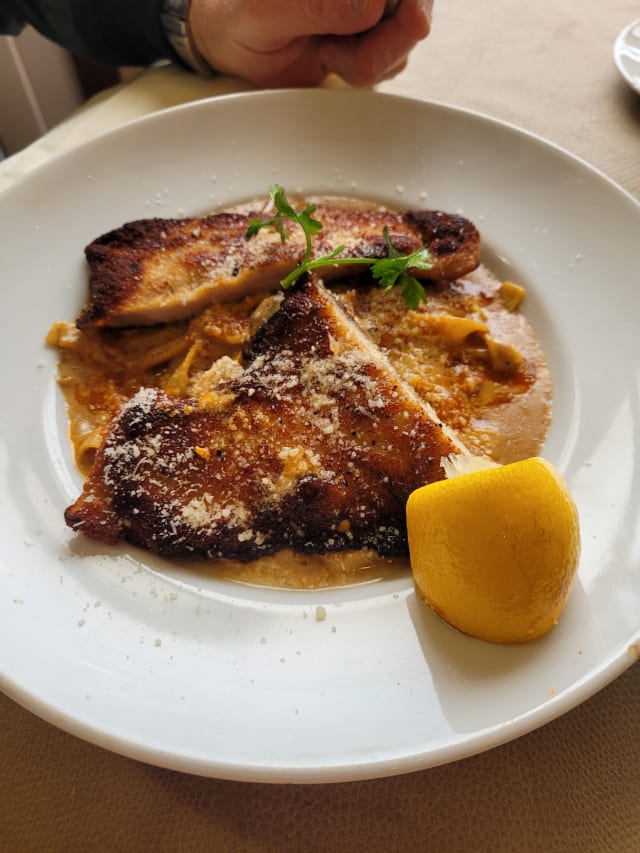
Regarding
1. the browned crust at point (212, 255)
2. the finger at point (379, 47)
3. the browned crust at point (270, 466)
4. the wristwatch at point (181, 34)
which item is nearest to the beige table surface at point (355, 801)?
the browned crust at point (270, 466)

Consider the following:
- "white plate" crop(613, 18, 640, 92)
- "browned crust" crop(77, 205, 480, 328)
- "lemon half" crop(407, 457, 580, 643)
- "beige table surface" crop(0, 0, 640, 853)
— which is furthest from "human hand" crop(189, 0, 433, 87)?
"beige table surface" crop(0, 0, 640, 853)

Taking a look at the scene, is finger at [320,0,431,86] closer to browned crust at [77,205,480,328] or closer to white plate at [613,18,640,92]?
browned crust at [77,205,480,328]

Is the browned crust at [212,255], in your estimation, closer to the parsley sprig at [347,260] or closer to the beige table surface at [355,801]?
the parsley sprig at [347,260]

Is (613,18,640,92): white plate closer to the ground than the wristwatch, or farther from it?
closer to the ground

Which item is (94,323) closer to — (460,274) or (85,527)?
(85,527)

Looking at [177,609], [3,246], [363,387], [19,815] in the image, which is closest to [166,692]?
[177,609]
